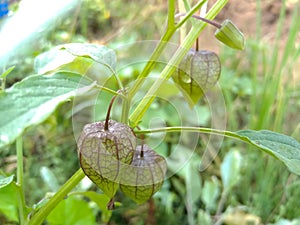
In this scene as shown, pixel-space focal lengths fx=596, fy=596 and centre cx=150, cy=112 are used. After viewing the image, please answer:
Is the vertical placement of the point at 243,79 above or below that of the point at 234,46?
below

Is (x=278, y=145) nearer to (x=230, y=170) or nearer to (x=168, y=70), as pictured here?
(x=168, y=70)

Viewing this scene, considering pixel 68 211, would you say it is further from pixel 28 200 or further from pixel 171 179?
pixel 171 179

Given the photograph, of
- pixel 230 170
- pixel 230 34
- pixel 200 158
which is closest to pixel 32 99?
pixel 230 34

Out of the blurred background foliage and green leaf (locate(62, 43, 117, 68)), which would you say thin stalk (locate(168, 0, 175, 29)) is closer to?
green leaf (locate(62, 43, 117, 68))

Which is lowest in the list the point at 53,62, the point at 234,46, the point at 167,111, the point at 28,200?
the point at 28,200

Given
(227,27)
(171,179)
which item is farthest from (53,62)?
(171,179)
